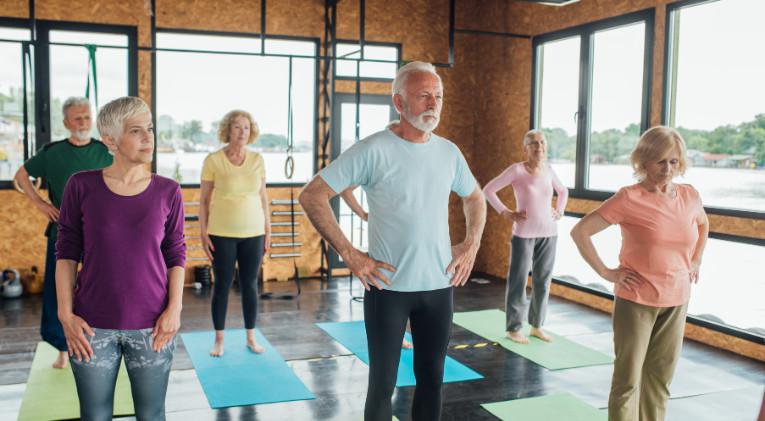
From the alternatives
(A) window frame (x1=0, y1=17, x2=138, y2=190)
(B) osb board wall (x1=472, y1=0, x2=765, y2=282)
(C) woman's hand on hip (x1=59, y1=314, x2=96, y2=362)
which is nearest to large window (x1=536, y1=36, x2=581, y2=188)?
(B) osb board wall (x1=472, y1=0, x2=765, y2=282)

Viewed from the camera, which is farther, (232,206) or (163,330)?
(232,206)

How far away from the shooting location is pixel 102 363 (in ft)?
6.42

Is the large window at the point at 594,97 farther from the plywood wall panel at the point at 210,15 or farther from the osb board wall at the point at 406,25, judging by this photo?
the plywood wall panel at the point at 210,15

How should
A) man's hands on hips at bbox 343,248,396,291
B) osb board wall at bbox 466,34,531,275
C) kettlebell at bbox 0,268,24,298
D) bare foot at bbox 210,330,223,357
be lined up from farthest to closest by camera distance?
osb board wall at bbox 466,34,531,275
kettlebell at bbox 0,268,24,298
bare foot at bbox 210,330,223,357
man's hands on hips at bbox 343,248,396,291

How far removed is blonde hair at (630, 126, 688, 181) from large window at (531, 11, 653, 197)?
304cm

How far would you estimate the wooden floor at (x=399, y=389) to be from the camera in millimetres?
3549

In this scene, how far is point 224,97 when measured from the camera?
706 cm

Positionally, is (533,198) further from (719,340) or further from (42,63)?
(42,63)

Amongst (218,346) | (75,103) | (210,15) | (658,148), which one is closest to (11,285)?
(218,346)

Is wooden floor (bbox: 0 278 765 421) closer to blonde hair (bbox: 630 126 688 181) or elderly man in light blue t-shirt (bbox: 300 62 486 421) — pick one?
elderly man in light blue t-shirt (bbox: 300 62 486 421)

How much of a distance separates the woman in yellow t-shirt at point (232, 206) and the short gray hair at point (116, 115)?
81.2 inches

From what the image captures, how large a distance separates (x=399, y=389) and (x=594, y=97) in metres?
3.60

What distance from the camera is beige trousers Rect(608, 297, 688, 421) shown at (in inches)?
103

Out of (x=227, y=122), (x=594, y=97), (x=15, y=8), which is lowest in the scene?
(x=227, y=122)
